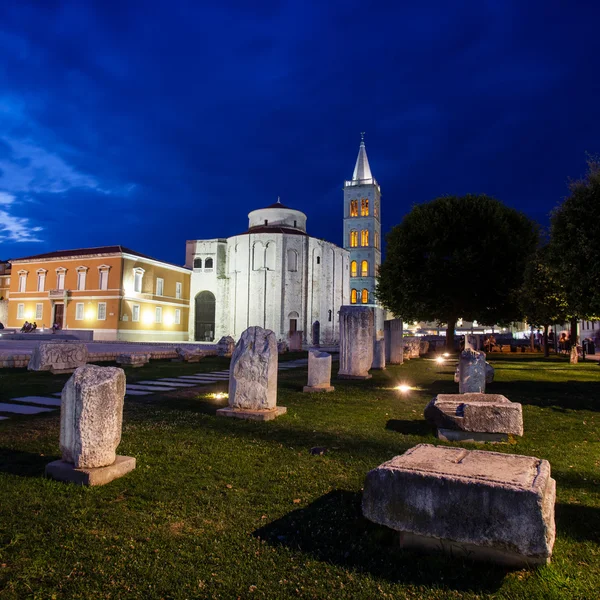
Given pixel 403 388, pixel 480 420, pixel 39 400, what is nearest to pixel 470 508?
pixel 480 420

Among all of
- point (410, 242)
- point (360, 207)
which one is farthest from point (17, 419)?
point (360, 207)

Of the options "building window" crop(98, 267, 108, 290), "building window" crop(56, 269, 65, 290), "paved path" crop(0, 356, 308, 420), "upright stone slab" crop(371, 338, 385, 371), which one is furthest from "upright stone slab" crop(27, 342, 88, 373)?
"building window" crop(56, 269, 65, 290)

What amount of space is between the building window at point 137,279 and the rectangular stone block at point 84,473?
42.6m

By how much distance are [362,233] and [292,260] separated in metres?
20.1

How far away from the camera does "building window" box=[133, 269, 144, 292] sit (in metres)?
44.8

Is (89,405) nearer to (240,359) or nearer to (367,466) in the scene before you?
(367,466)

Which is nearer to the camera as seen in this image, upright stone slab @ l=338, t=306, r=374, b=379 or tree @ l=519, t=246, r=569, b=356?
upright stone slab @ l=338, t=306, r=374, b=379

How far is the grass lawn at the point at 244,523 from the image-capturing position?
2.59 m

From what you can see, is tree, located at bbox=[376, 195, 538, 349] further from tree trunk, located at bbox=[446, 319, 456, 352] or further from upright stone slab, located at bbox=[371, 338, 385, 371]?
upright stone slab, located at bbox=[371, 338, 385, 371]

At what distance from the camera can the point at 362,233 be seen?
2699 inches

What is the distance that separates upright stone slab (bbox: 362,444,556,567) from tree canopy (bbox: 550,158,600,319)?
1400 cm

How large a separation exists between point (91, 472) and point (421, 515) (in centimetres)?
279

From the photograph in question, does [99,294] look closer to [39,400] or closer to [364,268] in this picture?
[364,268]

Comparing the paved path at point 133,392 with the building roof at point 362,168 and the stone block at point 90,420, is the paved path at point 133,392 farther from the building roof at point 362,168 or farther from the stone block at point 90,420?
the building roof at point 362,168
